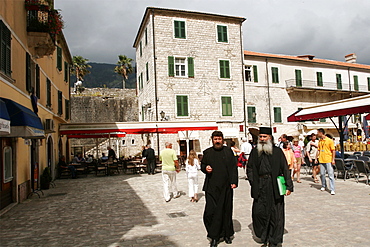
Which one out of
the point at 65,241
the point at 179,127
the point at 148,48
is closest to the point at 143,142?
the point at 148,48

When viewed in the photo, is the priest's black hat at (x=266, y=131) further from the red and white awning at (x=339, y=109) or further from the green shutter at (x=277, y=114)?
the green shutter at (x=277, y=114)

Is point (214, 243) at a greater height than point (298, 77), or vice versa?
point (298, 77)

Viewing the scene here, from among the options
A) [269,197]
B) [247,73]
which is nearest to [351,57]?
[247,73]

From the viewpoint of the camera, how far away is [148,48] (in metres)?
23.5

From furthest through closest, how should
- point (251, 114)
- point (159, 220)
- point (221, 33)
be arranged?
point (251, 114) < point (221, 33) < point (159, 220)

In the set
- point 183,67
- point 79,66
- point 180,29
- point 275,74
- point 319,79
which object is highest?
point 79,66

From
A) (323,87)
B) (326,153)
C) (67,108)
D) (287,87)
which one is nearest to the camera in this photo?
(326,153)

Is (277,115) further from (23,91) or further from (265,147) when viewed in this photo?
(265,147)

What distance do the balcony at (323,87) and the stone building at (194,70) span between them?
5123mm

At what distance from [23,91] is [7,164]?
7.98 feet

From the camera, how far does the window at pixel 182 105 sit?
74.0 ft

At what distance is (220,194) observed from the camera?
15.8 feet

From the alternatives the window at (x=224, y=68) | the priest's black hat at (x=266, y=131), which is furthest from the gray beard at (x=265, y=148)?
the window at (x=224, y=68)

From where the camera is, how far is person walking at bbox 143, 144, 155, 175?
15.2 metres
